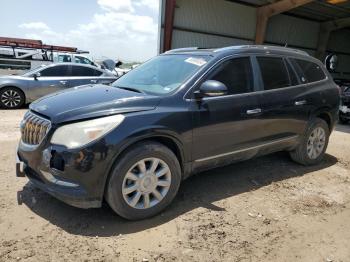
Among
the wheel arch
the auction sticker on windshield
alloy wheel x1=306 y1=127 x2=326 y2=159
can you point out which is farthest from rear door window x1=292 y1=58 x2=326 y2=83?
the wheel arch

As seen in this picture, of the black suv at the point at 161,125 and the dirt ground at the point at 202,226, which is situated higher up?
the black suv at the point at 161,125

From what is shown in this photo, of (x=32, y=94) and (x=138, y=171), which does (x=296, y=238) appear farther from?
(x=32, y=94)

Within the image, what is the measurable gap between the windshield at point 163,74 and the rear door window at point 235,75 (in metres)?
0.22

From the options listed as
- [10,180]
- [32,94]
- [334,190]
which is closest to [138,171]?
[10,180]

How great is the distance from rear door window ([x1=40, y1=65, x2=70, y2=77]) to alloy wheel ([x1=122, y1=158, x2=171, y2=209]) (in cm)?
861

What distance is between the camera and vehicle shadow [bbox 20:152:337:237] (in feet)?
11.5

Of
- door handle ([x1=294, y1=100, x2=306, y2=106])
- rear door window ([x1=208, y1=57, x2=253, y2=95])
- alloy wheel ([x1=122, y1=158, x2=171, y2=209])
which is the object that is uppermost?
rear door window ([x1=208, y1=57, x2=253, y2=95])

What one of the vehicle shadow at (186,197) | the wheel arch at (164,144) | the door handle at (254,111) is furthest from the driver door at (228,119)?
the vehicle shadow at (186,197)

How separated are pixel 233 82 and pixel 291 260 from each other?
2133 millimetres

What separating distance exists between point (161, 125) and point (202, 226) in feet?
3.61

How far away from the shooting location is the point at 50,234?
10.8ft

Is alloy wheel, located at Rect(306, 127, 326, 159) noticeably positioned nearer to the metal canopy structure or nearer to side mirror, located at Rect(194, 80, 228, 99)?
side mirror, located at Rect(194, 80, 228, 99)

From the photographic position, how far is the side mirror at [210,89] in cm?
382

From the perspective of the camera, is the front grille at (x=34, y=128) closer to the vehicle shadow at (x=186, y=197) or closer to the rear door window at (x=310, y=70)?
the vehicle shadow at (x=186, y=197)
